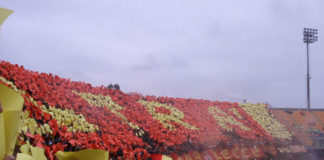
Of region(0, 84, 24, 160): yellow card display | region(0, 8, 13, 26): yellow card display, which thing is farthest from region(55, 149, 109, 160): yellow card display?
region(0, 8, 13, 26): yellow card display

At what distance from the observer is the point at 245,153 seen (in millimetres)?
7613

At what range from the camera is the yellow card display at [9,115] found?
0.72 metres

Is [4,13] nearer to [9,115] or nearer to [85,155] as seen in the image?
[9,115]

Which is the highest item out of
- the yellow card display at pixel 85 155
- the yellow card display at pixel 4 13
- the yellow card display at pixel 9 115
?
the yellow card display at pixel 4 13

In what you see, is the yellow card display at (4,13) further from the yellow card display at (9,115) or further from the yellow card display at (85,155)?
the yellow card display at (85,155)

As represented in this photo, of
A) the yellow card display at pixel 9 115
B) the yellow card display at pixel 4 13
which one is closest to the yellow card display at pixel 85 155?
the yellow card display at pixel 9 115

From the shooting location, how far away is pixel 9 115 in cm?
73

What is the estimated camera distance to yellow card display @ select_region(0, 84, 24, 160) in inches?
28.4

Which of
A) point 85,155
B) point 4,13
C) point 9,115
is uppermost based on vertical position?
point 4,13

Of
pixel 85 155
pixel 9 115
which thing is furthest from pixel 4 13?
pixel 85 155

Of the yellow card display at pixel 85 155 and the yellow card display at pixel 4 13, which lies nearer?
the yellow card display at pixel 4 13

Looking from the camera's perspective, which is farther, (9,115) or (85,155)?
(85,155)

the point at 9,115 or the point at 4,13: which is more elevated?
the point at 4,13

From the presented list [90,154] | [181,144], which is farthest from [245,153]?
[90,154]
